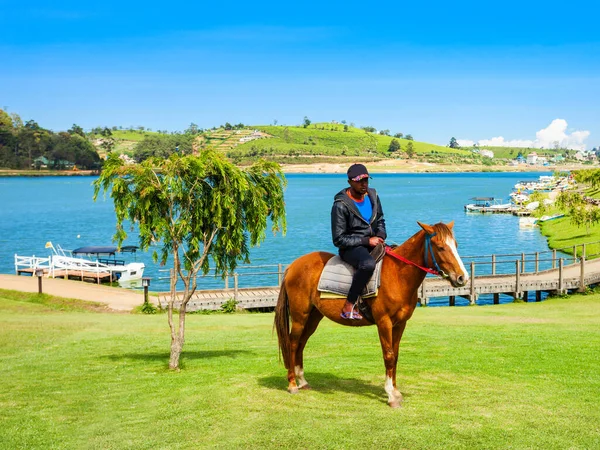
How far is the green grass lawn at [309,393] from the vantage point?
7.79 m

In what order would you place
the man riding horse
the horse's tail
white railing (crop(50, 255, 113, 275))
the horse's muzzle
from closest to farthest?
1. the horse's muzzle
2. the man riding horse
3. the horse's tail
4. white railing (crop(50, 255, 113, 275))

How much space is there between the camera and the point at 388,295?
8.80 metres

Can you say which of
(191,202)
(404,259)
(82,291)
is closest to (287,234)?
(82,291)

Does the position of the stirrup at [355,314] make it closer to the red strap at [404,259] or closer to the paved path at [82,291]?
the red strap at [404,259]

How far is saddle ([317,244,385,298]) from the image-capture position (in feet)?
28.9

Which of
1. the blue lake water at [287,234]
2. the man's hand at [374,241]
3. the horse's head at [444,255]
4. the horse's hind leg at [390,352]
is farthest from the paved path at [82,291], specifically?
the horse's head at [444,255]

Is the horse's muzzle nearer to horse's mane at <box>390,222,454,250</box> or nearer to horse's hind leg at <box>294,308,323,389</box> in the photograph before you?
horse's mane at <box>390,222,454,250</box>

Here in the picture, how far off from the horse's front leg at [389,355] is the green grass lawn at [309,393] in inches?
8.1

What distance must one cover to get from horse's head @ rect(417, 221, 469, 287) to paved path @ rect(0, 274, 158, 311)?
2150 cm

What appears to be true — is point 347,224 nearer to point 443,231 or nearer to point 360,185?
point 360,185

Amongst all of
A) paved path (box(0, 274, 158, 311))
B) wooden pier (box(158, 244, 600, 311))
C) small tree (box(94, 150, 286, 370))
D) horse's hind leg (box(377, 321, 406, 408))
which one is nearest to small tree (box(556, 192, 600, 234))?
wooden pier (box(158, 244, 600, 311))

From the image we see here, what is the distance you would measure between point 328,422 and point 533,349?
7.36 m

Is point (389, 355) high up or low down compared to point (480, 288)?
up

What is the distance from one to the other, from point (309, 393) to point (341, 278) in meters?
2.09
